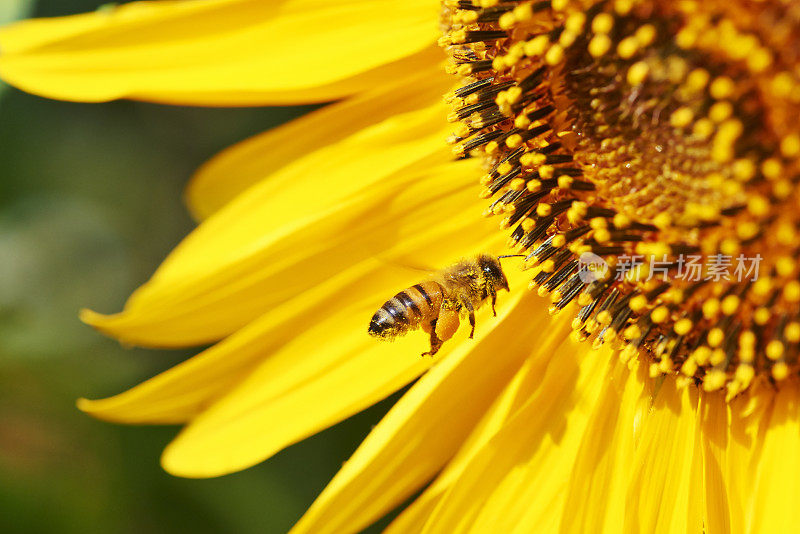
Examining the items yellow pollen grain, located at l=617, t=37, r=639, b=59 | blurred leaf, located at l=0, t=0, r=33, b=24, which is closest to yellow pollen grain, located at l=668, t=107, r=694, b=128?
yellow pollen grain, located at l=617, t=37, r=639, b=59

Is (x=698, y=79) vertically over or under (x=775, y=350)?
over

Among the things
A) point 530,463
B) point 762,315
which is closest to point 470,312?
point 530,463

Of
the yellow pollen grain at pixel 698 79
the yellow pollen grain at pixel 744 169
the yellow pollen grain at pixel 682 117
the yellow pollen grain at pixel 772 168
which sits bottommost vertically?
the yellow pollen grain at pixel 772 168

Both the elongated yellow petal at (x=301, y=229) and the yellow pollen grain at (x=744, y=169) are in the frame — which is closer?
the yellow pollen grain at (x=744, y=169)

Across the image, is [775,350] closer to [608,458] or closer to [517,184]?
[608,458]

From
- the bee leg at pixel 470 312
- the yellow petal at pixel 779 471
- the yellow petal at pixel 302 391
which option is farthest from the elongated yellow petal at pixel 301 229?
the yellow petal at pixel 779 471

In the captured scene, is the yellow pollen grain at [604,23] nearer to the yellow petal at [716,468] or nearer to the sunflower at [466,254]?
the sunflower at [466,254]

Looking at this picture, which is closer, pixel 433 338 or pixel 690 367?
pixel 690 367
